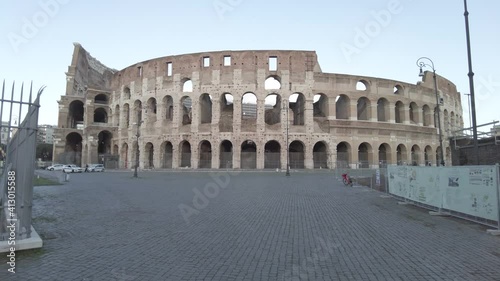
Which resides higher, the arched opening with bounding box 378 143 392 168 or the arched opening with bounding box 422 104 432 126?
the arched opening with bounding box 422 104 432 126

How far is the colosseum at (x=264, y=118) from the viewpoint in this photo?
121 ft

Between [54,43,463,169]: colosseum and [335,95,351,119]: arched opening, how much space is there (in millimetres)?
138

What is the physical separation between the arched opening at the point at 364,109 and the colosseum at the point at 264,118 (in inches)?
6.0

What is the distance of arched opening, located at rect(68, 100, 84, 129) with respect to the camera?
53031 millimetres

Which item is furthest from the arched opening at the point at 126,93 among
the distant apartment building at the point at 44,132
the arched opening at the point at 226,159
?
the arched opening at the point at 226,159

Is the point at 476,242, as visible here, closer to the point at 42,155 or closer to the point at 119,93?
the point at 119,93

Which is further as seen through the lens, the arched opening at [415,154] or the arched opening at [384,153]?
the arched opening at [415,154]

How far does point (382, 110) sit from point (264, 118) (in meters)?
17.3

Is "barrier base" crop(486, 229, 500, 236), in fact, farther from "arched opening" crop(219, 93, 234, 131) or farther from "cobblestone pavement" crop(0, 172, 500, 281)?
"arched opening" crop(219, 93, 234, 131)

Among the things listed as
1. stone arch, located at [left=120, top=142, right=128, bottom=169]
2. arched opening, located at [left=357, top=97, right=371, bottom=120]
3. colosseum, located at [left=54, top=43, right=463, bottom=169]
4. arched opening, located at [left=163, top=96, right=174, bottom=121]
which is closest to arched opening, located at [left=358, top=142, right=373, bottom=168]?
colosseum, located at [left=54, top=43, right=463, bottom=169]

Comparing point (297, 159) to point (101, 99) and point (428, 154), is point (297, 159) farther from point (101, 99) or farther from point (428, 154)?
point (101, 99)

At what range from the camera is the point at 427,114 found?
146 feet

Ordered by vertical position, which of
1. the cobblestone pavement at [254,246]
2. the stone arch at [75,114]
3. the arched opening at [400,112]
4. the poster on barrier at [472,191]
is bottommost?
the cobblestone pavement at [254,246]

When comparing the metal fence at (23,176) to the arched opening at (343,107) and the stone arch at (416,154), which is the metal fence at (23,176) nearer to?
the arched opening at (343,107)
